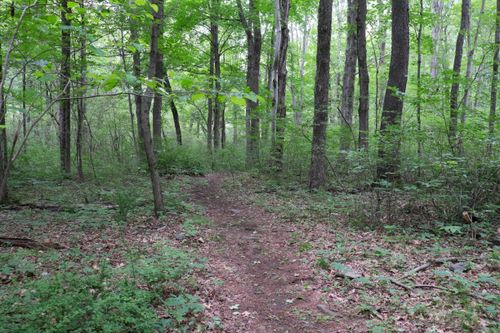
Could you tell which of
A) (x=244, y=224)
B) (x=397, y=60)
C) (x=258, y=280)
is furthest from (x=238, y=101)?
(x=397, y=60)

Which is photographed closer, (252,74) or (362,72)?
(362,72)

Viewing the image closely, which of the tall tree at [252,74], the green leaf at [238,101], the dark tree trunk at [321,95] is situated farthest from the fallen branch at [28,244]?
the tall tree at [252,74]

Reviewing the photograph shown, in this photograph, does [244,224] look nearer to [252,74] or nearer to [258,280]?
[258,280]

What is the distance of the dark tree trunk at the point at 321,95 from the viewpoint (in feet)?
32.8

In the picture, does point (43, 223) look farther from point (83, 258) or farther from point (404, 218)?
point (404, 218)

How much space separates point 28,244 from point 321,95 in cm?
839

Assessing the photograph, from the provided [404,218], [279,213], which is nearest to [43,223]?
[279,213]

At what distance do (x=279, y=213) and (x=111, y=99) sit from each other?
14.3 metres

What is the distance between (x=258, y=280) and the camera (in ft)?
16.8

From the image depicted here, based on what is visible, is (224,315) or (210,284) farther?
(210,284)

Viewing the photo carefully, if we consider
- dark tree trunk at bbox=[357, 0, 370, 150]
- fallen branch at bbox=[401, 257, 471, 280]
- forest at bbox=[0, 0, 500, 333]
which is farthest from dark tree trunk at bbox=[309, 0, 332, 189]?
fallen branch at bbox=[401, 257, 471, 280]

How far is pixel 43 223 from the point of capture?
22.5 ft

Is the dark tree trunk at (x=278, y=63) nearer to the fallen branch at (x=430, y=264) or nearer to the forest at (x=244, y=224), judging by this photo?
the forest at (x=244, y=224)

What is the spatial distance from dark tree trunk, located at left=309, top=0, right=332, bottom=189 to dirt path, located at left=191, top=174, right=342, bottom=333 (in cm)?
297
